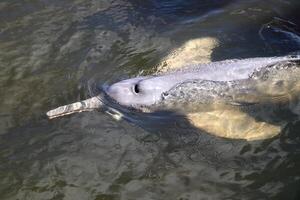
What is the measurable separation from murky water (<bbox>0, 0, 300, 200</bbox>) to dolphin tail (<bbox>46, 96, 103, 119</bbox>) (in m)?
0.09

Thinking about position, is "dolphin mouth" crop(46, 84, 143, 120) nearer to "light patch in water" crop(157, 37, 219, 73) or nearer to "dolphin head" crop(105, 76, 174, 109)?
"dolphin head" crop(105, 76, 174, 109)

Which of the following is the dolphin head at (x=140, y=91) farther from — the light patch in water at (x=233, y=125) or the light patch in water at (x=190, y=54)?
the light patch in water at (x=190, y=54)

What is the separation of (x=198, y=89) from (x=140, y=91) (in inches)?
26.9

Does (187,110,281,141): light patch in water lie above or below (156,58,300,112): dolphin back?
below

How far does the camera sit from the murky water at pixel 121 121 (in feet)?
16.3

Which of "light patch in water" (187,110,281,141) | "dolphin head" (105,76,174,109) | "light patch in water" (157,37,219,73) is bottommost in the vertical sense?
"light patch in water" (187,110,281,141)

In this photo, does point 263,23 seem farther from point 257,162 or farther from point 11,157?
point 11,157

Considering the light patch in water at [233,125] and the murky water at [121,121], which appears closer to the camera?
the murky water at [121,121]

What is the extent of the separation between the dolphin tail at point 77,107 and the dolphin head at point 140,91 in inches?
7.3

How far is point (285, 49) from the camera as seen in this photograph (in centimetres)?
701

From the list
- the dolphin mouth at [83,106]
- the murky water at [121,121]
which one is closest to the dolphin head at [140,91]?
the dolphin mouth at [83,106]

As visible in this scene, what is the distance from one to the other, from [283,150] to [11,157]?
286 cm

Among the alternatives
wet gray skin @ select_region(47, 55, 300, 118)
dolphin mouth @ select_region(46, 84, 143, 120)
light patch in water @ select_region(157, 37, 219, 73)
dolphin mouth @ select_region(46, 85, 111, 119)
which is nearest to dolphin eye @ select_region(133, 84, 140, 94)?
wet gray skin @ select_region(47, 55, 300, 118)

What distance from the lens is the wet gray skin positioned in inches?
230
